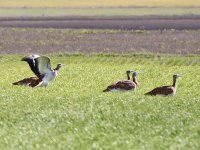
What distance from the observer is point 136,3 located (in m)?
174

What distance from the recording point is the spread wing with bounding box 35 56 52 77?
25297 millimetres

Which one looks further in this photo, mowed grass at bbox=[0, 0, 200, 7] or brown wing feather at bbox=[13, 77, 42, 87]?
mowed grass at bbox=[0, 0, 200, 7]

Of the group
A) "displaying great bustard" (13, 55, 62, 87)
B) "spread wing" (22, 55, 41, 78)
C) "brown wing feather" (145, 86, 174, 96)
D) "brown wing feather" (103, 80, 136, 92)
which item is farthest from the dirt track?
"brown wing feather" (145, 86, 174, 96)

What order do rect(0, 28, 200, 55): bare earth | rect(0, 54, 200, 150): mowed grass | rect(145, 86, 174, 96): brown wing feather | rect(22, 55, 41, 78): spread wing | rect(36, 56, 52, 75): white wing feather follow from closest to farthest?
rect(0, 54, 200, 150): mowed grass
rect(145, 86, 174, 96): brown wing feather
rect(36, 56, 52, 75): white wing feather
rect(22, 55, 41, 78): spread wing
rect(0, 28, 200, 55): bare earth

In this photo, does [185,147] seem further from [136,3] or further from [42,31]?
[136,3]

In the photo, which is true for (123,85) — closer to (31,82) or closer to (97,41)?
(31,82)

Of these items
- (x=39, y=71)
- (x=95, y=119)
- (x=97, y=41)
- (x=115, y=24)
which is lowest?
(x=115, y=24)

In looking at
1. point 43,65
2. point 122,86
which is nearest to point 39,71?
point 43,65

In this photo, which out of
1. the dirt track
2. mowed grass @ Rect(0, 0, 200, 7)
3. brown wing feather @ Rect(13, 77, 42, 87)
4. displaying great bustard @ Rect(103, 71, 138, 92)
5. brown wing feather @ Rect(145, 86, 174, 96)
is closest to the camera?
brown wing feather @ Rect(145, 86, 174, 96)

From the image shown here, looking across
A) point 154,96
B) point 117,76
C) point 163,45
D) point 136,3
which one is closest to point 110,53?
point 163,45

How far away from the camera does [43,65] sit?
2592 cm

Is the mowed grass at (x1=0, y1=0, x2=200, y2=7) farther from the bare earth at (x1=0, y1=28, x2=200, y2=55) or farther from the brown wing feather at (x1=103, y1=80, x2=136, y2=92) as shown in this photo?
the brown wing feather at (x1=103, y1=80, x2=136, y2=92)

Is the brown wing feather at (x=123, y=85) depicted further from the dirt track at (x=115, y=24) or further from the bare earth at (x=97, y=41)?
the dirt track at (x=115, y=24)

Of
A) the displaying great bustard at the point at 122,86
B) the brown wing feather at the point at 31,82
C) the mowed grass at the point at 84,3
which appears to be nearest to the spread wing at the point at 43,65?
the brown wing feather at the point at 31,82
